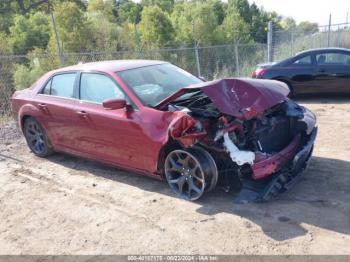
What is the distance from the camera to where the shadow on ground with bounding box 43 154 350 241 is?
386 cm

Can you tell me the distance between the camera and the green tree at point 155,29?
54.2ft

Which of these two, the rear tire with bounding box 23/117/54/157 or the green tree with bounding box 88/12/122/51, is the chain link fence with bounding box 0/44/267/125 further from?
the rear tire with bounding box 23/117/54/157

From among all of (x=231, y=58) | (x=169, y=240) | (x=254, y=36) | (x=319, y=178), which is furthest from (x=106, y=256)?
(x=254, y=36)

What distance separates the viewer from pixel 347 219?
390 centimetres

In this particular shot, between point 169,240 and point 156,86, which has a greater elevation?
point 156,86

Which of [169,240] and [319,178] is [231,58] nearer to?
[319,178]

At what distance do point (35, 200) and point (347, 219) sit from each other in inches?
151

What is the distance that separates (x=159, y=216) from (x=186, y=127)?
1057 millimetres

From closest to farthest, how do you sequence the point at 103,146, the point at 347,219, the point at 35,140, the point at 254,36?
the point at 347,219
the point at 103,146
the point at 35,140
the point at 254,36

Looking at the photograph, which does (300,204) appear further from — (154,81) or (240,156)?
(154,81)

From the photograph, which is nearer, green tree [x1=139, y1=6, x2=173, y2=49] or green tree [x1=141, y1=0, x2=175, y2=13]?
green tree [x1=139, y1=6, x2=173, y2=49]

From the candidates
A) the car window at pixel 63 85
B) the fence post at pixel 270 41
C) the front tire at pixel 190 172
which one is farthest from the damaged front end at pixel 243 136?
the fence post at pixel 270 41

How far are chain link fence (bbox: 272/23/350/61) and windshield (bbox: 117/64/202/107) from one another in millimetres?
12674

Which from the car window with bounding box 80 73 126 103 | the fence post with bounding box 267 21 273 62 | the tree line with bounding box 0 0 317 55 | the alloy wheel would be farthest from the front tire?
the fence post with bounding box 267 21 273 62
